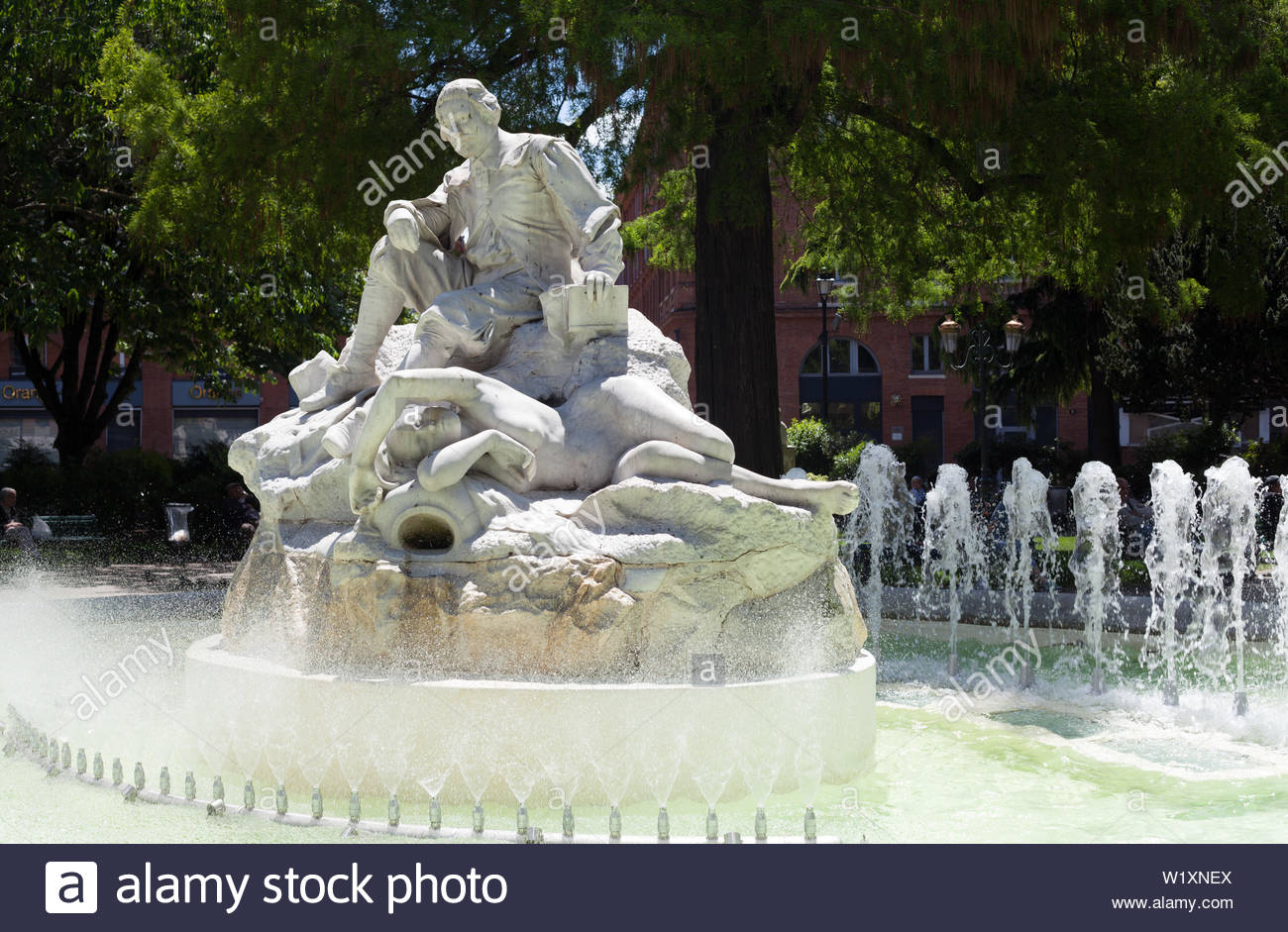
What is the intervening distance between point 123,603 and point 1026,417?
21529mm

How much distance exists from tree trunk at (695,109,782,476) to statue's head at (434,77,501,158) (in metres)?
5.50

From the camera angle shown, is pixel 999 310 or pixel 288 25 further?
pixel 999 310

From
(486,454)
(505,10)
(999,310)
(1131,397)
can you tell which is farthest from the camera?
(999,310)

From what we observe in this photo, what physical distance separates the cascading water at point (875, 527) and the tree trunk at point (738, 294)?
1.25 metres

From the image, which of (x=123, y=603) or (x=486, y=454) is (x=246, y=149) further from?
(x=486, y=454)

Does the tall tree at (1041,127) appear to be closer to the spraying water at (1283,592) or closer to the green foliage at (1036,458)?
the spraying water at (1283,592)

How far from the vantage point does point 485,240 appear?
6828 mm

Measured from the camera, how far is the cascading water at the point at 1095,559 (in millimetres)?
9456

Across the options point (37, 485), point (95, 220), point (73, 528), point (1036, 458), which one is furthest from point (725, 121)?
point (1036, 458)

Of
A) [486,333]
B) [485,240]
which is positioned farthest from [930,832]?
[485,240]

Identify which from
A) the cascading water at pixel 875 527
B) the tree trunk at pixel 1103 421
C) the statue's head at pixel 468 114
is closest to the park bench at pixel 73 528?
the cascading water at pixel 875 527

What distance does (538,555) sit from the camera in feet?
17.5

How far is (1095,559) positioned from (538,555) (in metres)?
7.16

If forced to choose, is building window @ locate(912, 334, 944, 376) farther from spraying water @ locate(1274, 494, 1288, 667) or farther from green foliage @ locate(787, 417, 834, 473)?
spraying water @ locate(1274, 494, 1288, 667)
